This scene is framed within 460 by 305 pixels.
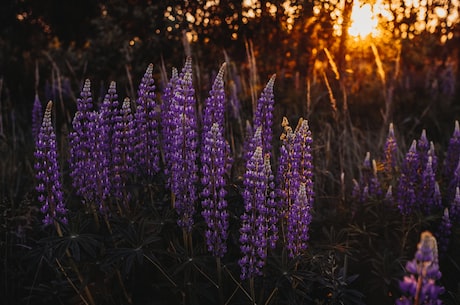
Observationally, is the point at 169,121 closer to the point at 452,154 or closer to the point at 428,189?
the point at 428,189

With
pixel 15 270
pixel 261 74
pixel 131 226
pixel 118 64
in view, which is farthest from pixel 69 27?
pixel 131 226

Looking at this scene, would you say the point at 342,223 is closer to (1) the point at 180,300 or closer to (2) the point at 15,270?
(1) the point at 180,300

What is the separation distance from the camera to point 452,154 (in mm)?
3781

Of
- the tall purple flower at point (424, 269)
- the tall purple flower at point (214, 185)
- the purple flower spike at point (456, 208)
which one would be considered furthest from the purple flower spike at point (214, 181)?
the purple flower spike at point (456, 208)

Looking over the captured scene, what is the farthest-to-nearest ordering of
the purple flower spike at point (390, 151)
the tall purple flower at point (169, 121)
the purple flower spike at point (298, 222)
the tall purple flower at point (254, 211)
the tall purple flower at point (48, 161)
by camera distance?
the purple flower spike at point (390, 151) < the tall purple flower at point (169, 121) < the tall purple flower at point (48, 161) < the purple flower spike at point (298, 222) < the tall purple flower at point (254, 211)

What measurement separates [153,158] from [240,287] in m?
0.87

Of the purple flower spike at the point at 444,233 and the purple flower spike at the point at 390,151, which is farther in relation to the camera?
the purple flower spike at the point at 390,151

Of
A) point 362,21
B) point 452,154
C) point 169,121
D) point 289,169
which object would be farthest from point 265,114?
point 362,21

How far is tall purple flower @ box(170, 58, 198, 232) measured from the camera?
245 cm

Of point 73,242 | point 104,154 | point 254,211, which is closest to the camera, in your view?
point 254,211

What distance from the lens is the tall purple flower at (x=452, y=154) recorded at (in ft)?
12.3

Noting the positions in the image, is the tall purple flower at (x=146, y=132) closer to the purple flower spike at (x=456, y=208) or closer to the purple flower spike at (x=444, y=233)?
the purple flower spike at (x=444, y=233)

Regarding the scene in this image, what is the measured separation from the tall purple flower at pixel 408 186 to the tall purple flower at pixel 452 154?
455 mm

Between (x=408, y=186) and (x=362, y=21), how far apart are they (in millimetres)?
→ 2268
